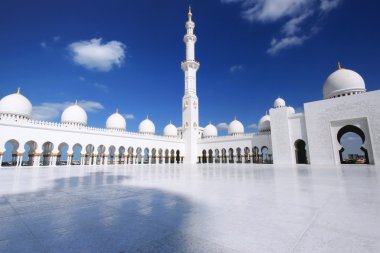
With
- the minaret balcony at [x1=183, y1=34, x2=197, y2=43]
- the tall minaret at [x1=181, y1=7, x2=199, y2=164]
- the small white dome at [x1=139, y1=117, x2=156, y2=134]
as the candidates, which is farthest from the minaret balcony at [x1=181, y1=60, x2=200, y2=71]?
the small white dome at [x1=139, y1=117, x2=156, y2=134]

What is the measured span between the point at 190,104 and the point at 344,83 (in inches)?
758

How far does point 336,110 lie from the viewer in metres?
18.1

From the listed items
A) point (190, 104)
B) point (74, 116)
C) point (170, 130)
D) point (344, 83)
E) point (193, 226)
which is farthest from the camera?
point (170, 130)

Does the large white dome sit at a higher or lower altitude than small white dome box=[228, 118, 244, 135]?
higher

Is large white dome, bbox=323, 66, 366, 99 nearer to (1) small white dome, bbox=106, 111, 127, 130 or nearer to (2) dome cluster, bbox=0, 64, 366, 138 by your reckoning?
(2) dome cluster, bbox=0, 64, 366, 138

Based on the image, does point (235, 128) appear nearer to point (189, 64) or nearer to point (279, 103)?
point (279, 103)

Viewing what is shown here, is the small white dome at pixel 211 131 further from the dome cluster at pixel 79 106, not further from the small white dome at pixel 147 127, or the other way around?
the dome cluster at pixel 79 106

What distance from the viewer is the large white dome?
18.9 meters

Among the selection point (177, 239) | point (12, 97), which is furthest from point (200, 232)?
point (12, 97)

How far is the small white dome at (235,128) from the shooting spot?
113 ft

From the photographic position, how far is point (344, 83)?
19172mm

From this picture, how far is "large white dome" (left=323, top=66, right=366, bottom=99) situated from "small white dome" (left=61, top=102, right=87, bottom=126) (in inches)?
1078

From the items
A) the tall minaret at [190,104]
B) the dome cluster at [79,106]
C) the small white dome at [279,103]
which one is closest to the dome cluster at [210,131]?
the tall minaret at [190,104]

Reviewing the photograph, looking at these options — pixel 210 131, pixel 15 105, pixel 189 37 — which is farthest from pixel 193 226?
pixel 210 131
